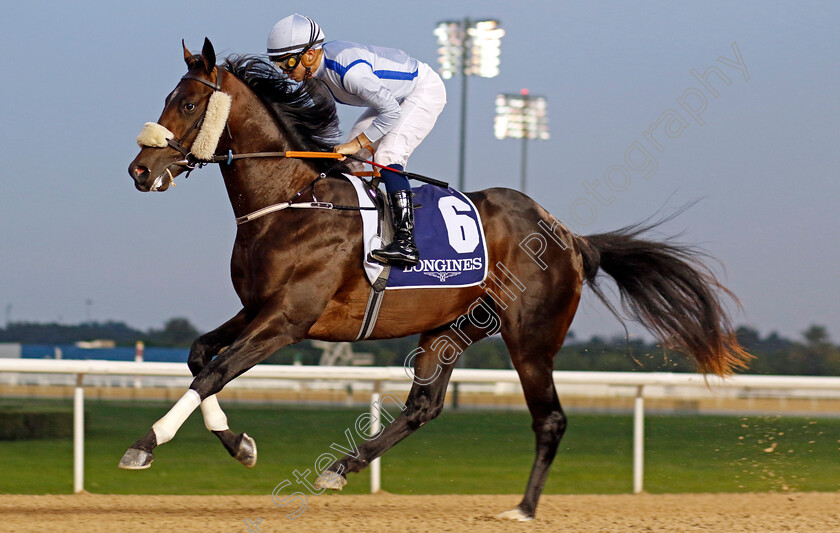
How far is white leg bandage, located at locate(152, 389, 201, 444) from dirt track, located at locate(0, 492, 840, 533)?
0.73 meters

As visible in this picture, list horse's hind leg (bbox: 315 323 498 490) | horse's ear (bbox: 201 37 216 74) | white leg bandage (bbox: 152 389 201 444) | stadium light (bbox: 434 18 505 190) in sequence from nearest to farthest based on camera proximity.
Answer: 1. white leg bandage (bbox: 152 389 201 444)
2. horse's ear (bbox: 201 37 216 74)
3. horse's hind leg (bbox: 315 323 498 490)
4. stadium light (bbox: 434 18 505 190)

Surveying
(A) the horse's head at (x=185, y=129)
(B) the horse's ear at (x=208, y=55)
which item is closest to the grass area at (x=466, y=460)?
(A) the horse's head at (x=185, y=129)

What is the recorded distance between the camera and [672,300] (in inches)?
167

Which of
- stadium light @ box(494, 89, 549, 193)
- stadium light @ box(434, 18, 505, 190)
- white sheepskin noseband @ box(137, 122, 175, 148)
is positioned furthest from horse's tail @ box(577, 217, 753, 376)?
stadium light @ box(494, 89, 549, 193)

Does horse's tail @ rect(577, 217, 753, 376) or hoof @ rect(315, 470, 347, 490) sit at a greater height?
horse's tail @ rect(577, 217, 753, 376)

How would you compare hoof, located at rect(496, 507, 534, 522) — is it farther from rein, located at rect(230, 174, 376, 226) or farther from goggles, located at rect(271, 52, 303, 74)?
goggles, located at rect(271, 52, 303, 74)

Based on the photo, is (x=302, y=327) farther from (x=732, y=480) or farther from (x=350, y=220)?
(x=732, y=480)

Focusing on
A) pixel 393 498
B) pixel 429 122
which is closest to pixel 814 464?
pixel 393 498

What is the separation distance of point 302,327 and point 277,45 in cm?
106

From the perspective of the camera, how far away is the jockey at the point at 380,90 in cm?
337

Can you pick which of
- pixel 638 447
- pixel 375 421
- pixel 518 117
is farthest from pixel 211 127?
pixel 518 117

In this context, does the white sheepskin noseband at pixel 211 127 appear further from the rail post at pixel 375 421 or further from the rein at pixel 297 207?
the rail post at pixel 375 421

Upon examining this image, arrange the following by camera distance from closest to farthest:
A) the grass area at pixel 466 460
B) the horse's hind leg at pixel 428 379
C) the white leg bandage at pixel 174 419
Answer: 1. the white leg bandage at pixel 174 419
2. the horse's hind leg at pixel 428 379
3. the grass area at pixel 466 460

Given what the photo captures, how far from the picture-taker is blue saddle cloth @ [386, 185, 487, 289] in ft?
11.5
